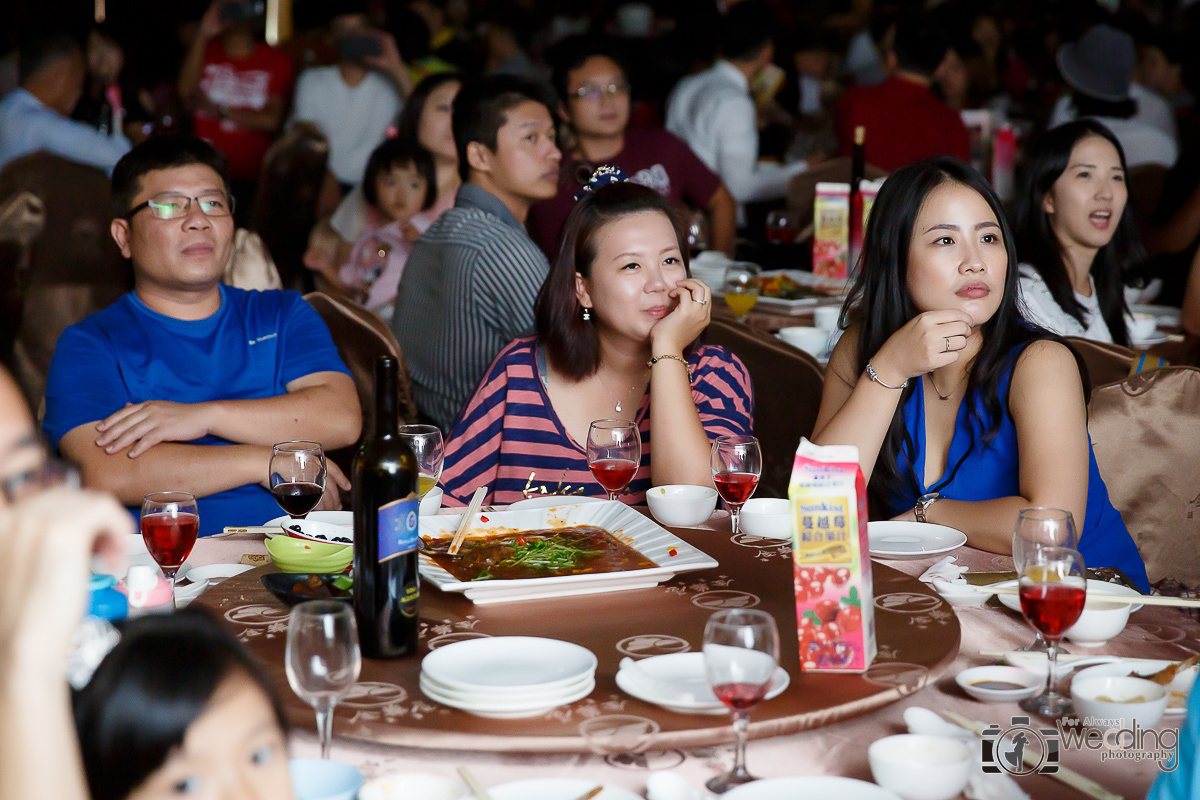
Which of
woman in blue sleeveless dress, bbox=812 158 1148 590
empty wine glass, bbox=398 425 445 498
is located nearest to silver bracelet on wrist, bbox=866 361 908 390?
woman in blue sleeveless dress, bbox=812 158 1148 590

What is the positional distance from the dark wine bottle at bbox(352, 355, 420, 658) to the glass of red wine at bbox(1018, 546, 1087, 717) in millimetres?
685

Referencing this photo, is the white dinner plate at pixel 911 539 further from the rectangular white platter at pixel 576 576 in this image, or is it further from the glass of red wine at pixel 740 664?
the glass of red wine at pixel 740 664

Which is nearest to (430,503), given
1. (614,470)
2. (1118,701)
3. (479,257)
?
(614,470)

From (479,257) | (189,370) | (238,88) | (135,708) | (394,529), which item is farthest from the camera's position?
(238,88)

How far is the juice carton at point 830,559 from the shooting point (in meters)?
1.24

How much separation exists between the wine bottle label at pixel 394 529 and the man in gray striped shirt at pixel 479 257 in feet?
5.86

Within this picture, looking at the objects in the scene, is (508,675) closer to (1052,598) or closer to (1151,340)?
(1052,598)

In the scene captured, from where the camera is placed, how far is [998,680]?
4.23ft

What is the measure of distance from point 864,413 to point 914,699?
0.92m

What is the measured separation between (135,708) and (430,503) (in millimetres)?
1170

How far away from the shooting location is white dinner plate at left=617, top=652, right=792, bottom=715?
1.17m

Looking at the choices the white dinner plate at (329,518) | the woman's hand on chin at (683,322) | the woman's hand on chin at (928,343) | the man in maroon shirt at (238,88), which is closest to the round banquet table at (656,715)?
the white dinner plate at (329,518)

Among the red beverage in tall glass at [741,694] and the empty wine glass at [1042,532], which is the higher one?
the empty wine glass at [1042,532]

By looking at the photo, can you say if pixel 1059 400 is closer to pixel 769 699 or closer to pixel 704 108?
pixel 769 699
